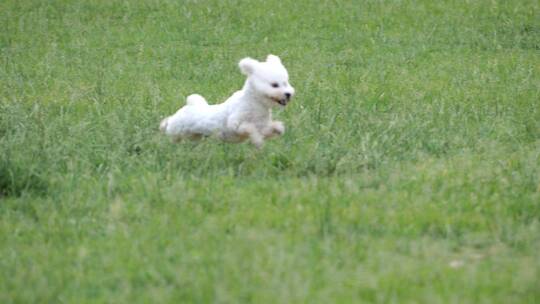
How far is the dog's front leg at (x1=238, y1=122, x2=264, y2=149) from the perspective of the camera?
656cm

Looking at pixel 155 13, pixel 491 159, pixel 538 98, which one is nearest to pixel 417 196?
pixel 491 159

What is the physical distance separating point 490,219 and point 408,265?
0.88 m

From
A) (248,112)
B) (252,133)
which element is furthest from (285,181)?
(248,112)

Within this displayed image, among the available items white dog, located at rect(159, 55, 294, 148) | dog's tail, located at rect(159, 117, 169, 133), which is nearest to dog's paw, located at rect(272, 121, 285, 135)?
white dog, located at rect(159, 55, 294, 148)

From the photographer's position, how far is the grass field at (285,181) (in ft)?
14.8

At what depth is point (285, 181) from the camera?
6.13 metres

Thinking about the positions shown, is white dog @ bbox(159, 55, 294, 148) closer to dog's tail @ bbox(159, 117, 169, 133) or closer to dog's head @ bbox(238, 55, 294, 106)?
dog's head @ bbox(238, 55, 294, 106)

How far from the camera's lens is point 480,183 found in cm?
604

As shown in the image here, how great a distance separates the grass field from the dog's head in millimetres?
372

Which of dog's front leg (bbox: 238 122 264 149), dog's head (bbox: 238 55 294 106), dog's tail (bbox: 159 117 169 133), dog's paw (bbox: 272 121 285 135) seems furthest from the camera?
dog's tail (bbox: 159 117 169 133)

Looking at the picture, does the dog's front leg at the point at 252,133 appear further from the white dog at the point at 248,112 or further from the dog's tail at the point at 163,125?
the dog's tail at the point at 163,125

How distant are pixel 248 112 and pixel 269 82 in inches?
10.4

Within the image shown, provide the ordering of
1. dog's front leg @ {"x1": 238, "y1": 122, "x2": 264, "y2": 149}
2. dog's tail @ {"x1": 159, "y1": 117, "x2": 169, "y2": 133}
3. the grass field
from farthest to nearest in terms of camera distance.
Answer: dog's tail @ {"x1": 159, "y1": 117, "x2": 169, "y2": 133}
dog's front leg @ {"x1": 238, "y1": 122, "x2": 264, "y2": 149}
the grass field

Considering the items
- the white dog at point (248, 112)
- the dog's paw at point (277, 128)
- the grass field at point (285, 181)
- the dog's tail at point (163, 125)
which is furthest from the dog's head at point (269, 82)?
the dog's tail at point (163, 125)
